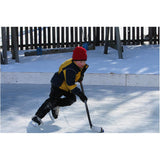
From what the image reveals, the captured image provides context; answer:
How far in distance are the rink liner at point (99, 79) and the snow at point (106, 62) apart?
0.61 meters

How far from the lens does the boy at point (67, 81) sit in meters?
4.23

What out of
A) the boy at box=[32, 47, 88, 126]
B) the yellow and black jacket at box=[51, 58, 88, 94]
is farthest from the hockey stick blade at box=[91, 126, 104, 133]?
the yellow and black jacket at box=[51, 58, 88, 94]

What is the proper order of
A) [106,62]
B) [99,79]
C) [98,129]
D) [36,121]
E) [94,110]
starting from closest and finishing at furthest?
[98,129], [36,121], [94,110], [99,79], [106,62]

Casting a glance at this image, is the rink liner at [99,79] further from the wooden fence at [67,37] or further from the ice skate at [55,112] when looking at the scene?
the wooden fence at [67,37]

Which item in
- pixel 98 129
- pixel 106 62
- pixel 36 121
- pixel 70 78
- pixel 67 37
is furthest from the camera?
pixel 67 37

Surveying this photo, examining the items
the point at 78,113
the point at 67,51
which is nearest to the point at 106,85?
the point at 78,113

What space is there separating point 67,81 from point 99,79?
12.1 feet

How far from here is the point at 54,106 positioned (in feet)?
15.5

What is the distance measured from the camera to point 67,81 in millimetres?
4223

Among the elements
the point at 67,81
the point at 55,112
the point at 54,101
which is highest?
the point at 67,81

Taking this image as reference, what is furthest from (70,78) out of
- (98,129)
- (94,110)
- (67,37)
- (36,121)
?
(67,37)

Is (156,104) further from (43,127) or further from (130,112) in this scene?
(43,127)

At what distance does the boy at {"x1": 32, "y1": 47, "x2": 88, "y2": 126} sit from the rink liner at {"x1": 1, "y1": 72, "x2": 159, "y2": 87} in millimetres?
3065

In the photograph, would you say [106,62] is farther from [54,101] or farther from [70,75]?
[70,75]
